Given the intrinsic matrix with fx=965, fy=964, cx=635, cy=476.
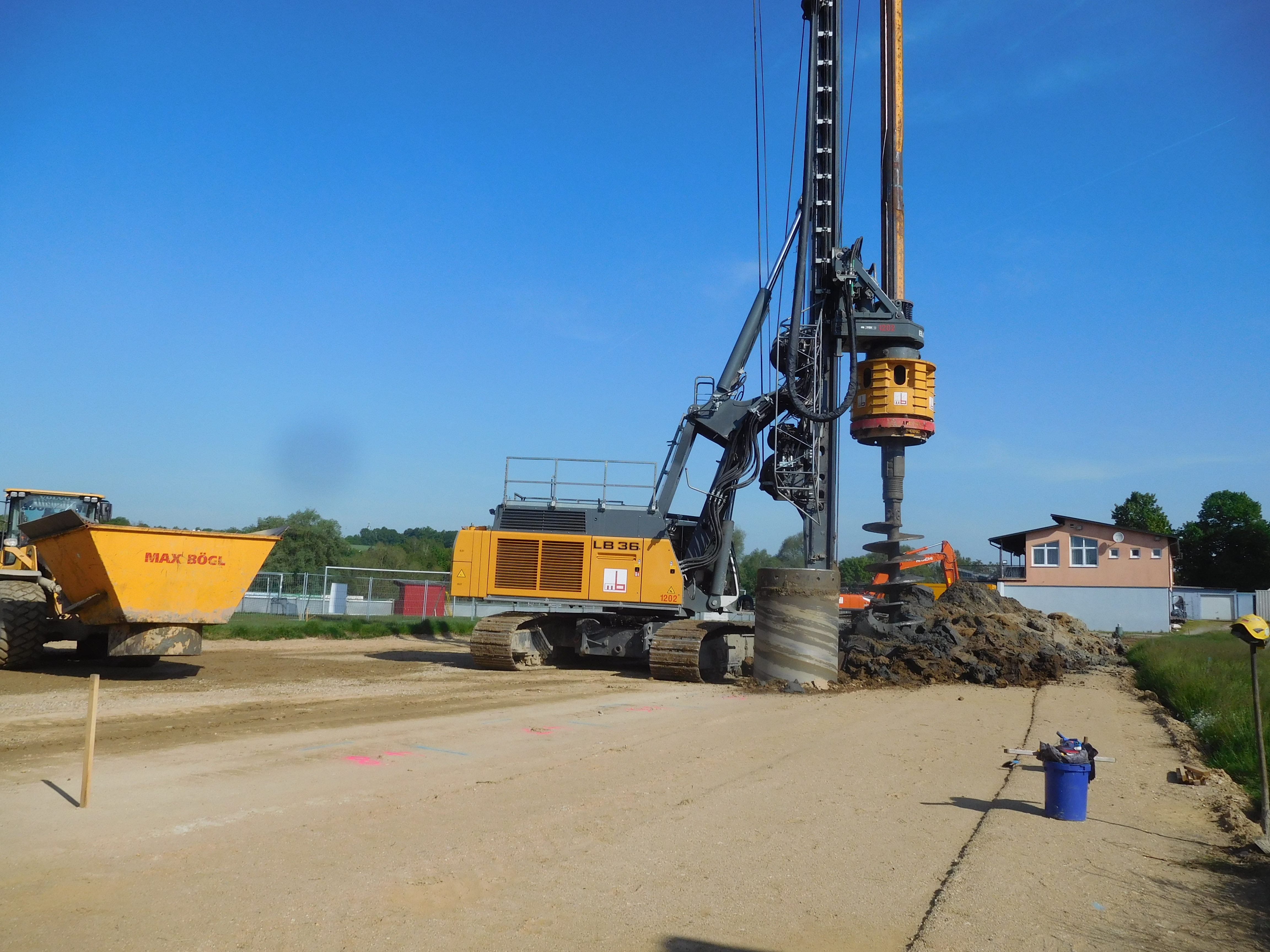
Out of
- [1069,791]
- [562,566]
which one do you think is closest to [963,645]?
[562,566]

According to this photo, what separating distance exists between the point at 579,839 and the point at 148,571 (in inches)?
388

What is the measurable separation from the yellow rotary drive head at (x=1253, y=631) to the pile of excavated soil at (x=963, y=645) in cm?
1114

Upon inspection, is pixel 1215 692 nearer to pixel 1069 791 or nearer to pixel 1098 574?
pixel 1069 791

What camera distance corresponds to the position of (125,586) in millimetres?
13438

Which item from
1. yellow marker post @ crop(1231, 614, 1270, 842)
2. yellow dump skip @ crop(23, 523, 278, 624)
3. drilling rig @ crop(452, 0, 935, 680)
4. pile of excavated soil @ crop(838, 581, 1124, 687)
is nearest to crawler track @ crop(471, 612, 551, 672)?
drilling rig @ crop(452, 0, 935, 680)

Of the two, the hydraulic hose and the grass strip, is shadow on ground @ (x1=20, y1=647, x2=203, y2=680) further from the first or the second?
the hydraulic hose

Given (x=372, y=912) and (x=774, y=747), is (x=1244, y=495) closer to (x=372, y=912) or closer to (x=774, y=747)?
(x=774, y=747)

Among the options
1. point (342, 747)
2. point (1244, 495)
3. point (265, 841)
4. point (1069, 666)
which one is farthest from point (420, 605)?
point (1244, 495)

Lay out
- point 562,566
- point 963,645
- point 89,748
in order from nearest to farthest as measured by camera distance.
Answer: point 89,748 → point 562,566 → point 963,645

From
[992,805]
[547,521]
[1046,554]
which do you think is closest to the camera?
[992,805]

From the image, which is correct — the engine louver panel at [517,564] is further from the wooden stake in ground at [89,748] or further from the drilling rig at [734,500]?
the wooden stake in ground at [89,748]

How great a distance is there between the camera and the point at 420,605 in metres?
35.6

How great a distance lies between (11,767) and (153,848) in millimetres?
3141

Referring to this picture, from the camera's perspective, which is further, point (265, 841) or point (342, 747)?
point (342, 747)
